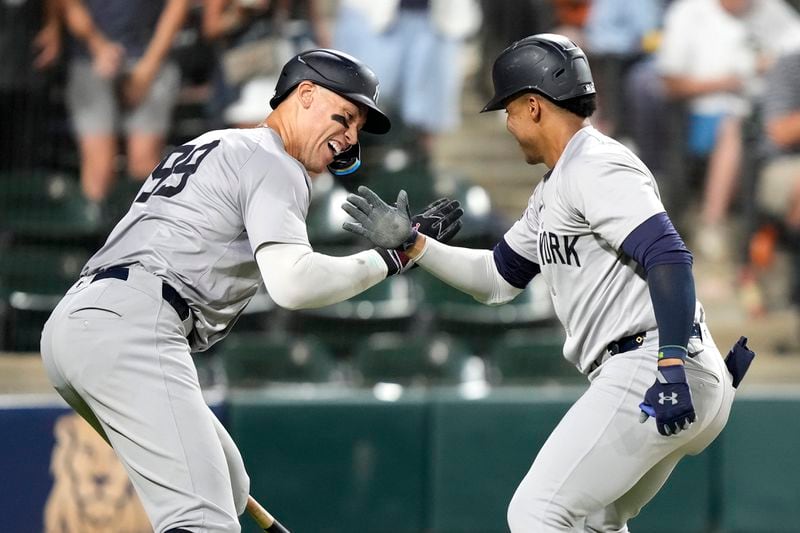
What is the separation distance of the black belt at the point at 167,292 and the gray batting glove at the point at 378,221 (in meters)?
0.53

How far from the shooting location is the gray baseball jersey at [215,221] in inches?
130

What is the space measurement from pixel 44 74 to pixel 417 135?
221 cm

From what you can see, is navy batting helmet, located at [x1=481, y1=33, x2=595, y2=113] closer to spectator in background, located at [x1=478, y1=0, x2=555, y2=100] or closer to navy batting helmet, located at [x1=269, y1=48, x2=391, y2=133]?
navy batting helmet, located at [x1=269, y1=48, x2=391, y2=133]

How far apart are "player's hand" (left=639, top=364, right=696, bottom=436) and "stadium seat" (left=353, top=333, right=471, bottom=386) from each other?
3475mm

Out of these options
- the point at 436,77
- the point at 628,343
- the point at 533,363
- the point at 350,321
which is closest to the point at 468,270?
the point at 628,343

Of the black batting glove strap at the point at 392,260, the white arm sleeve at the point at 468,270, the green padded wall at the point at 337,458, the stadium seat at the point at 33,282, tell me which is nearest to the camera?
the black batting glove strap at the point at 392,260

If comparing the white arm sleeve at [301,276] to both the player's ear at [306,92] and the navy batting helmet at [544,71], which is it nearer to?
the player's ear at [306,92]

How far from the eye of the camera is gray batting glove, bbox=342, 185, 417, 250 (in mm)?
3570

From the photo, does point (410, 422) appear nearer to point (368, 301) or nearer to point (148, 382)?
point (368, 301)

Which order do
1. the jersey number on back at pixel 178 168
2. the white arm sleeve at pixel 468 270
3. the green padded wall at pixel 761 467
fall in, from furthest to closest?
the green padded wall at pixel 761 467 → the white arm sleeve at pixel 468 270 → the jersey number on back at pixel 178 168

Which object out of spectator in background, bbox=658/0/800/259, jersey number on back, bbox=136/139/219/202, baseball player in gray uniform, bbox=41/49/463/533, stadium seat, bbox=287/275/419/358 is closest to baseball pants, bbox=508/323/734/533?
baseball player in gray uniform, bbox=41/49/463/533

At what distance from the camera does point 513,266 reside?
3.90 m

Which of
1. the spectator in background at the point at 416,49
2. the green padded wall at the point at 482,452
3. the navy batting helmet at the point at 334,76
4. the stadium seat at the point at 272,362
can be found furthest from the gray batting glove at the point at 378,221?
the spectator in background at the point at 416,49

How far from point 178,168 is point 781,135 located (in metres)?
4.81
